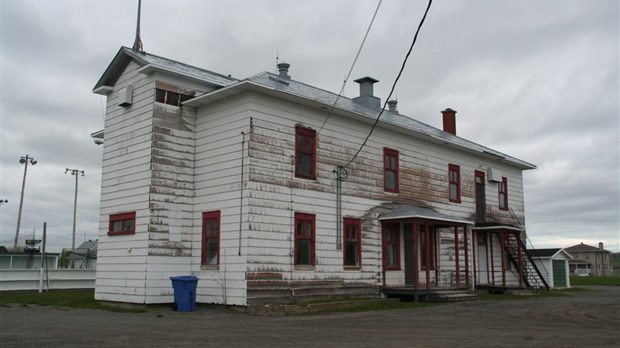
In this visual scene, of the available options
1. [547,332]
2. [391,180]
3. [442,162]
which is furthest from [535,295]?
[547,332]

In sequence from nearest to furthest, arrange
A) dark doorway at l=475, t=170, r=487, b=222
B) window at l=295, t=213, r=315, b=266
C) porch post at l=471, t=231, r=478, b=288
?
window at l=295, t=213, r=315, b=266 → porch post at l=471, t=231, r=478, b=288 → dark doorway at l=475, t=170, r=487, b=222

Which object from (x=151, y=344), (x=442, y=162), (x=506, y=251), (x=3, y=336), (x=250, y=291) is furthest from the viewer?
(x=506, y=251)

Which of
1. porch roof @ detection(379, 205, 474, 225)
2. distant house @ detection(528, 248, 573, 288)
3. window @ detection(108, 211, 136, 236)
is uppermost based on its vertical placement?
porch roof @ detection(379, 205, 474, 225)

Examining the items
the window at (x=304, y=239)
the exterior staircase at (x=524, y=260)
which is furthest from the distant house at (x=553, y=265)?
the window at (x=304, y=239)

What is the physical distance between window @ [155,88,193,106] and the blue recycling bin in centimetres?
534

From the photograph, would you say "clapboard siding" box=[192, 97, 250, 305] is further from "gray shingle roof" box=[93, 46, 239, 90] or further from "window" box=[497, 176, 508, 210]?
"window" box=[497, 176, 508, 210]

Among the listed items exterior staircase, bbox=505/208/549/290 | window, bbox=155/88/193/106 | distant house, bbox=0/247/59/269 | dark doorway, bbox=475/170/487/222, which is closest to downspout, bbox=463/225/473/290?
dark doorway, bbox=475/170/487/222

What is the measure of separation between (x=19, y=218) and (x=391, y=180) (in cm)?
4228

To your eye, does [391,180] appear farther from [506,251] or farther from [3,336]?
[3,336]

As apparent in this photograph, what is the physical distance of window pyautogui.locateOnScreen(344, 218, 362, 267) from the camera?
20.1 metres

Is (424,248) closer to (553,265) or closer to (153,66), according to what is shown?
(153,66)

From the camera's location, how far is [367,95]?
2741cm

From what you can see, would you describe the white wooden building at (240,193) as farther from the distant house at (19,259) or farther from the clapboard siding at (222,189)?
the distant house at (19,259)

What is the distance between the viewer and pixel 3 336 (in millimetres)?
11055
